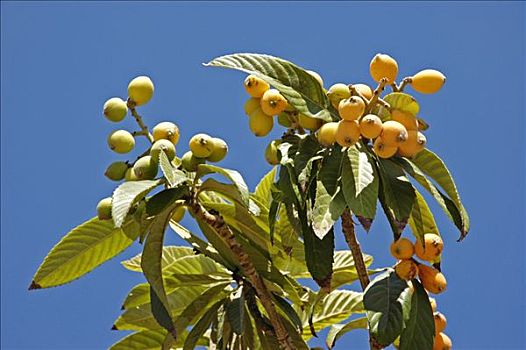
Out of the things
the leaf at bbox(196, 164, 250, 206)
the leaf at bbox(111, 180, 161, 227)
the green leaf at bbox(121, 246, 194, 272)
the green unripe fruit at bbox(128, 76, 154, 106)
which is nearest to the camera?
the leaf at bbox(111, 180, 161, 227)

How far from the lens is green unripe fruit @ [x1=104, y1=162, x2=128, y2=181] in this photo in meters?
2.21

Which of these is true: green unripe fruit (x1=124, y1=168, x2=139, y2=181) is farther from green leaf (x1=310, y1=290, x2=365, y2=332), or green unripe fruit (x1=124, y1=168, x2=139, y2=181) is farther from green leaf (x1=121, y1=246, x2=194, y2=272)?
green leaf (x1=310, y1=290, x2=365, y2=332)

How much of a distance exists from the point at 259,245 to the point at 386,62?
0.66 meters

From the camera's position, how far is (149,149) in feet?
7.34

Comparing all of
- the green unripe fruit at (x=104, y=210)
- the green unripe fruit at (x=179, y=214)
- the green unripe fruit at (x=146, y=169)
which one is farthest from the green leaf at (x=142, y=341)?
the green unripe fruit at (x=146, y=169)

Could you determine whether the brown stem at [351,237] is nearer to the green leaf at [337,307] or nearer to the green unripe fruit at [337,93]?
the green unripe fruit at [337,93]

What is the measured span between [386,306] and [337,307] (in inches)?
24.8

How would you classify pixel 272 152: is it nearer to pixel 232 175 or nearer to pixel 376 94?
pixel 232 175

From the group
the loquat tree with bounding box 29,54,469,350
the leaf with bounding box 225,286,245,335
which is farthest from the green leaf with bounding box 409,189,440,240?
the leaf with bounding box 225,286,245,335

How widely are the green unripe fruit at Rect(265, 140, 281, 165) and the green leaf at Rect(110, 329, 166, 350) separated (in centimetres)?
73

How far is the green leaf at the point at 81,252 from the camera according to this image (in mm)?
2383

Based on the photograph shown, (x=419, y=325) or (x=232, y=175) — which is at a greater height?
(x=232, y=175)

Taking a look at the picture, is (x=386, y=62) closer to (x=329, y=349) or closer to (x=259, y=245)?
(x=259, y=245)

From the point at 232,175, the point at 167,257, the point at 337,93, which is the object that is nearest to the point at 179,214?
the point at 232,175
